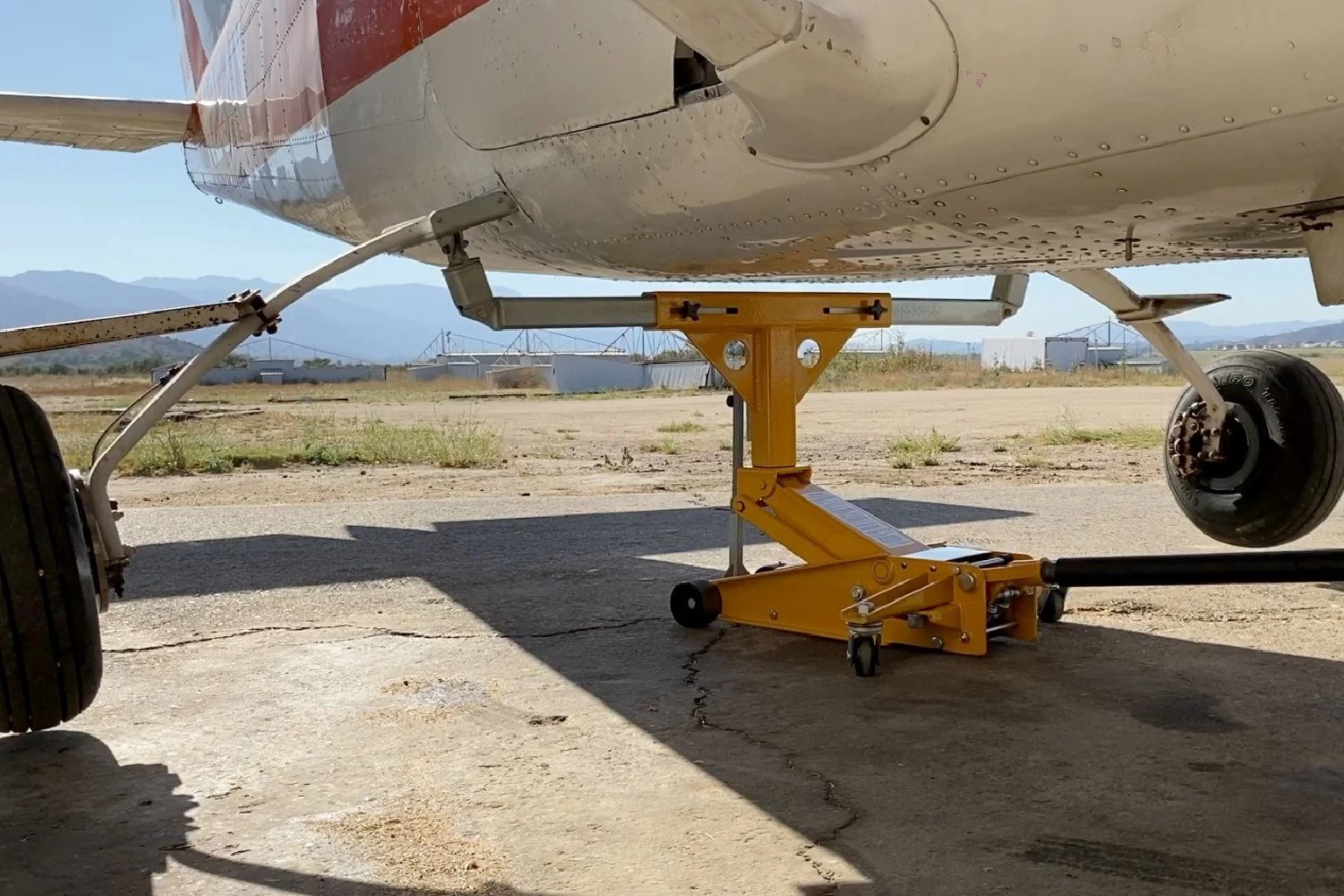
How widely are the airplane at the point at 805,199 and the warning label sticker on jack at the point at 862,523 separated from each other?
0.09 ft

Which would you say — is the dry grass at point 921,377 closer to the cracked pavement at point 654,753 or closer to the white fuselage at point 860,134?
the cracked pavement at point 654,753

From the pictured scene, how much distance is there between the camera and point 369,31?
4801 millimetres

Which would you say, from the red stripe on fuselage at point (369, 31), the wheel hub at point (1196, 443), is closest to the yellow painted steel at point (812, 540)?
the wheel hub at point (1196, 443)

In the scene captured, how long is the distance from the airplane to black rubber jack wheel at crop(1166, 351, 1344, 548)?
1 cm

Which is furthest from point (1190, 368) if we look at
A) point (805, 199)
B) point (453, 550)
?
point (453, 550)

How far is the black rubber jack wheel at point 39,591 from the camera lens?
10.9 feet

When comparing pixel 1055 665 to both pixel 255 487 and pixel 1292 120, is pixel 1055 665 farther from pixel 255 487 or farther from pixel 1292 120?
pixel 255 487

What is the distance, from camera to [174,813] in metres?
3.30

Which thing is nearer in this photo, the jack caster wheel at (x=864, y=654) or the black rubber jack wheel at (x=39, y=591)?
the black rubber jack wheel at (x=39, y=591)

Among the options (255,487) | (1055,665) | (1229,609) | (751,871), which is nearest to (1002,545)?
(1229,609)

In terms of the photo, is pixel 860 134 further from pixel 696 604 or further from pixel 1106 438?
pixel 1106 438

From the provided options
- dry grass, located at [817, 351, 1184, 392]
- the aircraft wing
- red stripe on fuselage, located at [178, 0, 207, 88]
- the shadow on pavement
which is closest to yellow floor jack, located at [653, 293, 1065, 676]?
the shadow on pavement

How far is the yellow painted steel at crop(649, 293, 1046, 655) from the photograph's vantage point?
4.71 metres

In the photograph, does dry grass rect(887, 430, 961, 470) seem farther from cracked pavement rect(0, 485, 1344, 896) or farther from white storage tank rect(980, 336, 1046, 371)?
white storage tank rect(980, 336, 1046, 371)
